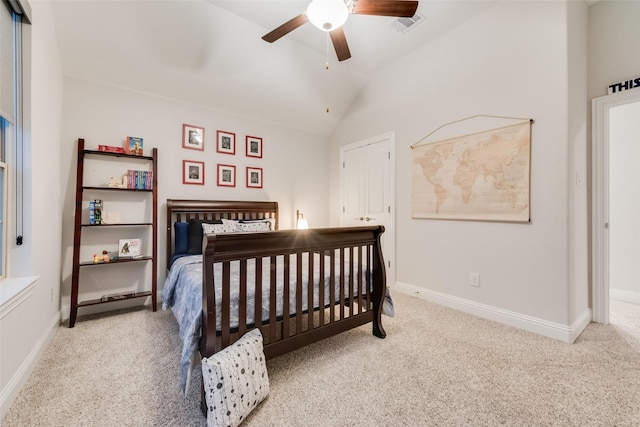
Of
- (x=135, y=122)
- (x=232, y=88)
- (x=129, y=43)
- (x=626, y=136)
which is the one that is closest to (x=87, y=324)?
(x=135, y=122)

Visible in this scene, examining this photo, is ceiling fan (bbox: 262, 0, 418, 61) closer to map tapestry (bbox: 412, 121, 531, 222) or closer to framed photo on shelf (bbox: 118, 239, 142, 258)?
map tapestry (bbox: 412, 121, 531, 222)

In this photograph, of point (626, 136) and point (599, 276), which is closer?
point (599, 276)

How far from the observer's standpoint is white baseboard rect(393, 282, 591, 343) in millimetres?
2184

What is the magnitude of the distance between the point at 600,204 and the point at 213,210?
4.08 m

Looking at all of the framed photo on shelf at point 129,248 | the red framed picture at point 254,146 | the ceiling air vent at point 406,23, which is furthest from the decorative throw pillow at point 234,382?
the ceiling air vent at point 406,23

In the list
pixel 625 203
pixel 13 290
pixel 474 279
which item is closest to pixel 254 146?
pixel 13 290

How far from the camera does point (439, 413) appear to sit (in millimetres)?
1394

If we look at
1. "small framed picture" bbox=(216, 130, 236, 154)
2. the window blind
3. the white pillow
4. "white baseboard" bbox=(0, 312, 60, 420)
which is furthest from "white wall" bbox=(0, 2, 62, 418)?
"small framed picture" bbox=(216, 130, 236, 154)

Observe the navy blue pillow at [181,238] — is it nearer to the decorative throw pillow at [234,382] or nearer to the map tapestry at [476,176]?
the decorative throw pillow at [234,382]

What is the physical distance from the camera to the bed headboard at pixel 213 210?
311cm

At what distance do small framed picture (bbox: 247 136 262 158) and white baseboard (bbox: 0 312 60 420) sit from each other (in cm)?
273

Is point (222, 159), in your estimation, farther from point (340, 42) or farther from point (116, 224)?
point (340, 42)

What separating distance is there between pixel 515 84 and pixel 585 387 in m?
2.41

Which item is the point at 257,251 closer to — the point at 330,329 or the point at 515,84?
the point at 330,329
